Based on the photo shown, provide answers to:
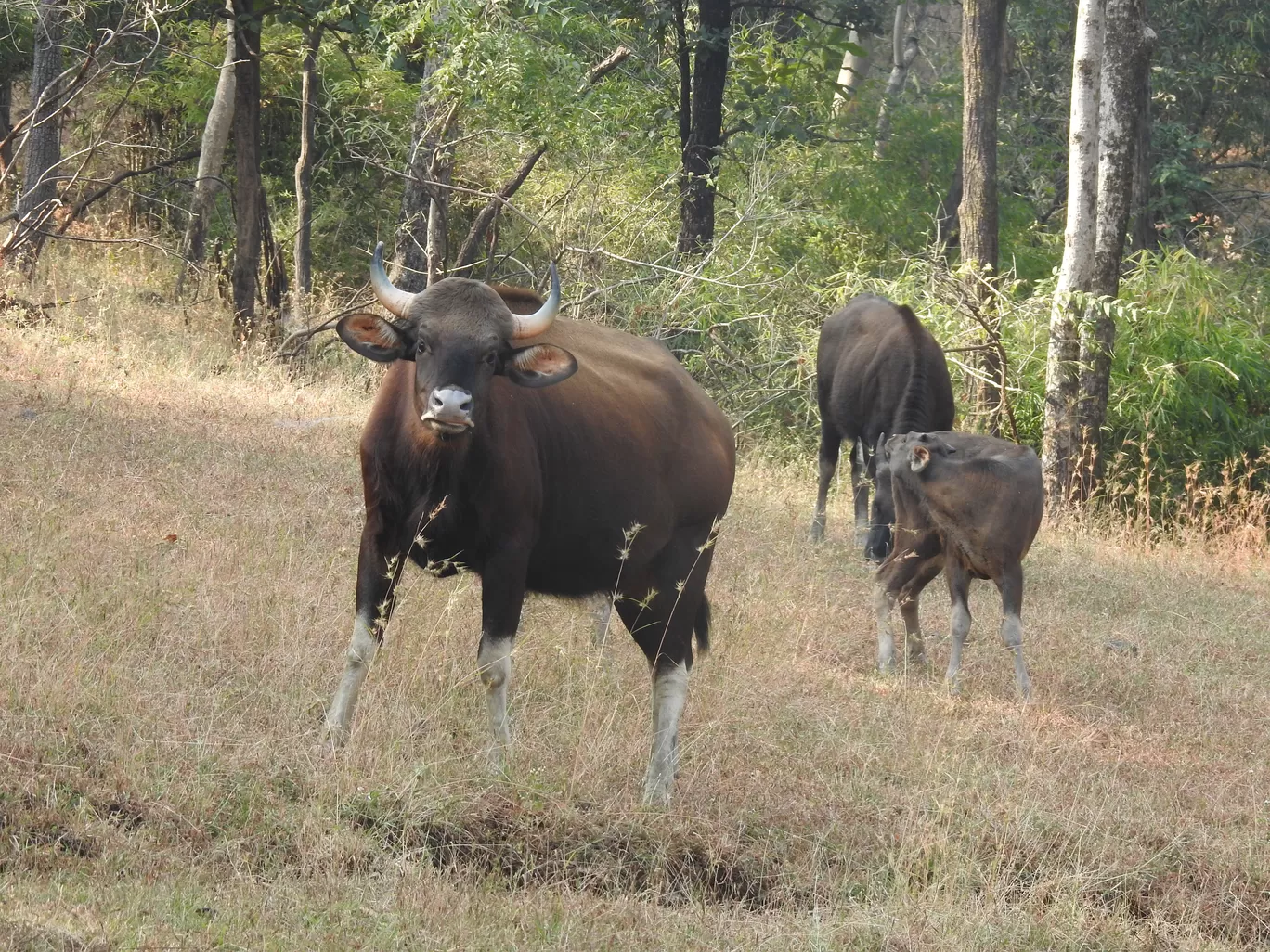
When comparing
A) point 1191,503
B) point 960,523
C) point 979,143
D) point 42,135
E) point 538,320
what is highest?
point 979,143

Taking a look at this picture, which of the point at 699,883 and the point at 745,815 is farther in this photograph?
the point at 745,815

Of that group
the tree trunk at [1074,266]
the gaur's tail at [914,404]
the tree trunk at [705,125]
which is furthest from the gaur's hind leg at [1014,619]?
the tree trunk at [705,125]

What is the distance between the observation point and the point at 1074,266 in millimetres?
14336

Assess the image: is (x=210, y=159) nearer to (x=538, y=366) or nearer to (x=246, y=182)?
(x=246, y=182)

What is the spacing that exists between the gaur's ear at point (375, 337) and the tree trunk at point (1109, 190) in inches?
381

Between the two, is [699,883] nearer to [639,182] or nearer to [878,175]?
[639,182]

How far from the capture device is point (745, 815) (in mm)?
5793

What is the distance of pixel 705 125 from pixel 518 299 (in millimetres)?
12826

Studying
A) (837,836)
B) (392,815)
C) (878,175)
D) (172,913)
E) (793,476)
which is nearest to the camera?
(172,913)

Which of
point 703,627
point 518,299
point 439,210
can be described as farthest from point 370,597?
point 439,210

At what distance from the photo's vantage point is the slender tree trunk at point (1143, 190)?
861 inches

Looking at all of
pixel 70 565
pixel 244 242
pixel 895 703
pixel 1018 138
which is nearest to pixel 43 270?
pixel 244 242

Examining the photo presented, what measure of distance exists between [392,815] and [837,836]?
1707 millimetres

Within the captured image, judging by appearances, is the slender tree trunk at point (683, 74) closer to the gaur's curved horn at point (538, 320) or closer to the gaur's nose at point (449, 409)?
the gaur's curved horn at point (538, 320)
